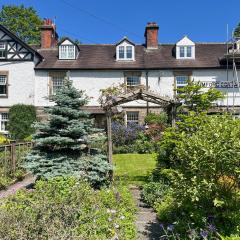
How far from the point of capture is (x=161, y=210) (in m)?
6.97

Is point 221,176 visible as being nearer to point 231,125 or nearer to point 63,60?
point 231,125

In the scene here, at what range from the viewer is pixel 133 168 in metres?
14.2

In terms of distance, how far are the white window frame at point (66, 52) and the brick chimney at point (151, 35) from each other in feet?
19.9

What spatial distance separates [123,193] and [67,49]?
2154cm

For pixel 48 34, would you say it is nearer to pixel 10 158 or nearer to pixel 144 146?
pixel 144 146

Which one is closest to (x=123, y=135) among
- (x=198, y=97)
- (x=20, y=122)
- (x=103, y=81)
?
(x=103, y=81)

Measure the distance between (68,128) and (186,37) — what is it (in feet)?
66.8

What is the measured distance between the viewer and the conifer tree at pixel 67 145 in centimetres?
973

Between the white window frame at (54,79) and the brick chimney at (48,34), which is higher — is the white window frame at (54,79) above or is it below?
below

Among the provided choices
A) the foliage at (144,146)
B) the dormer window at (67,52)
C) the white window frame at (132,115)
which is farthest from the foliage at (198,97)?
the dormer window at (67,52)

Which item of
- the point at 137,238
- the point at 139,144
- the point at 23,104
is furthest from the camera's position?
the point at 23,104

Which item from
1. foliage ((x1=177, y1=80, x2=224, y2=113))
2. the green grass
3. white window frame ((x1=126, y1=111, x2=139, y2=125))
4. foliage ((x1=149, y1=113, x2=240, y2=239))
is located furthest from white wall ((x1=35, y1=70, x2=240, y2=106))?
foliage ((x1=149, y1=113, x2=240, y2=239))

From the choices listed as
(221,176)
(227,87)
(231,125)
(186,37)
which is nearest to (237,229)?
(221,176)

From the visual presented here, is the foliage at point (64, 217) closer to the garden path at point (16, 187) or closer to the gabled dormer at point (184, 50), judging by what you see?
the garden path at point (16, 187)
